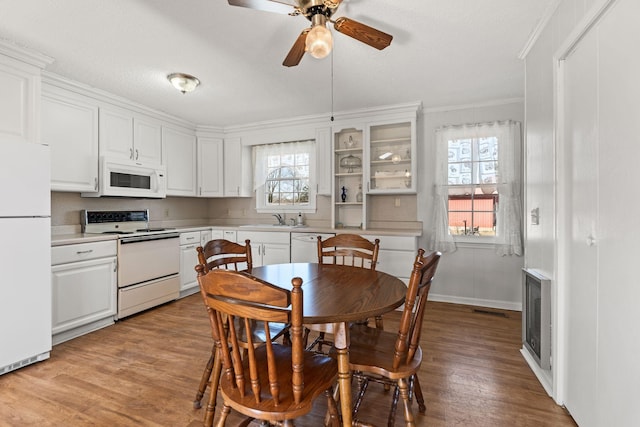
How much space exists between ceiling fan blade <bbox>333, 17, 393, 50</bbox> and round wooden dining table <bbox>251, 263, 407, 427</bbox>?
140cm

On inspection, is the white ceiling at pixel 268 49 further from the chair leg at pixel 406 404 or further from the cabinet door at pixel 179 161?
the chair leg at pixel 406 404

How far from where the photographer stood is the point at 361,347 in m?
1.56

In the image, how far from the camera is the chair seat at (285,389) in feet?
3.53

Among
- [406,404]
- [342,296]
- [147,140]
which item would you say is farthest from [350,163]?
[406,404]

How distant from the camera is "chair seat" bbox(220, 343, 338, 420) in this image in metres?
1.08

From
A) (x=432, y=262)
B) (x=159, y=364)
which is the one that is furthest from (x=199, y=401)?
(x=432, y=262)

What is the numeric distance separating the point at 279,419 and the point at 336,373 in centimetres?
34

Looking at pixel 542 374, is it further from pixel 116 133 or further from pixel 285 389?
pixel 116 133

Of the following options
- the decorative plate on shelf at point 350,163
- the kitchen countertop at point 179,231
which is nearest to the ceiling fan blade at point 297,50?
the kitchen countertop at point 179,231

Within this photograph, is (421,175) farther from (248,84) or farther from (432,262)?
(432,262)

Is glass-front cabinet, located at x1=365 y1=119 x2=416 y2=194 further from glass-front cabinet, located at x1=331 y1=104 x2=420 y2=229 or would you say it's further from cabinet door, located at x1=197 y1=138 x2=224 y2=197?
cabinet door, located at x1=197 y1=138 x2=224 y2=197

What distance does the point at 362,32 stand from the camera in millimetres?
1715

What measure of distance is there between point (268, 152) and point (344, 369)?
4.00 m

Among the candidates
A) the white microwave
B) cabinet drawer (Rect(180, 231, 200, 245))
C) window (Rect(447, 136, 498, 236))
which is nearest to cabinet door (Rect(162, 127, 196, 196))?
the white microwave
